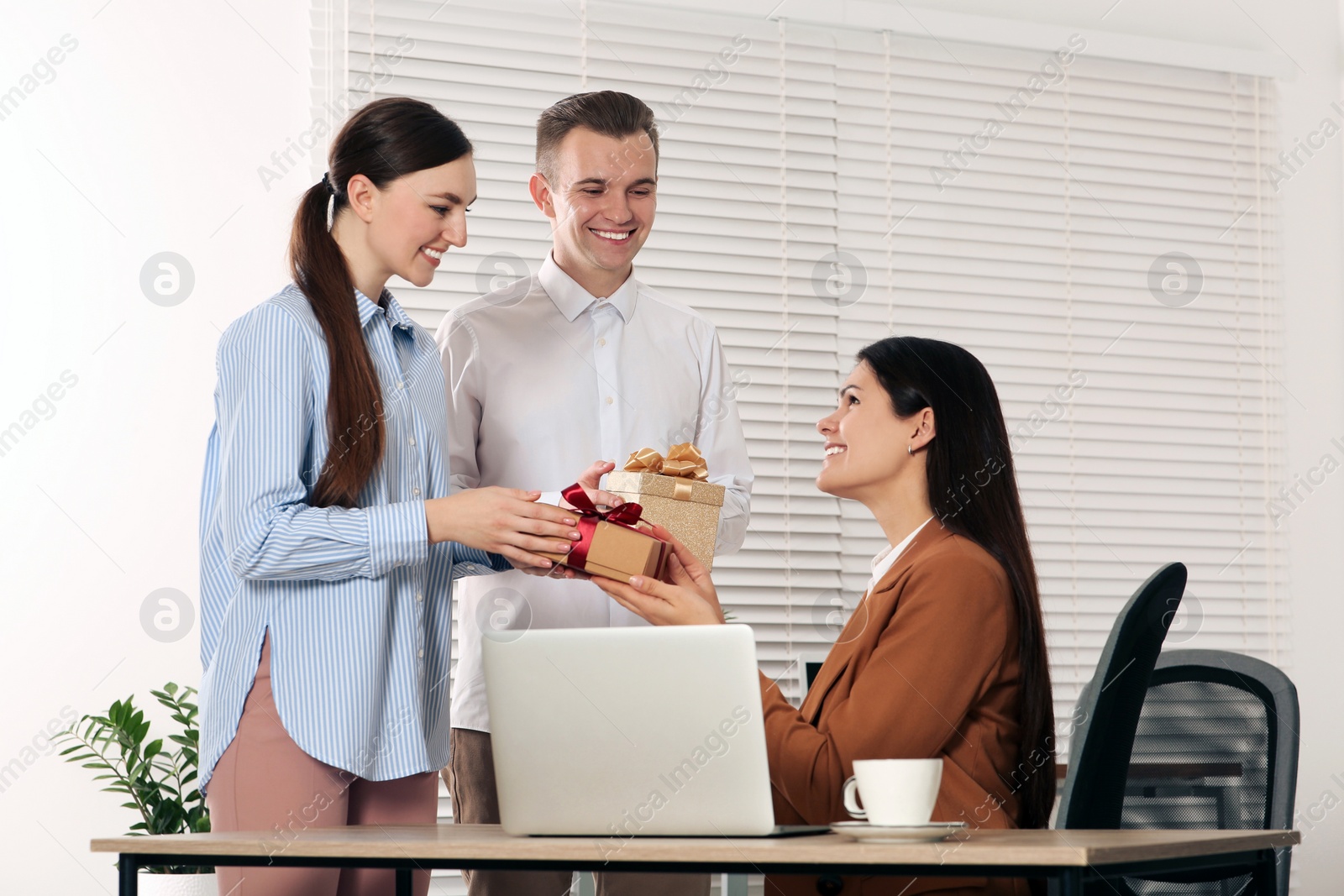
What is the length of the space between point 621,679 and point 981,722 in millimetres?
599

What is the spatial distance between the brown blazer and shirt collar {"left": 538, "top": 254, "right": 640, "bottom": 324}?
1037 mm

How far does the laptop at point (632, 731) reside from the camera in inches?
44.5

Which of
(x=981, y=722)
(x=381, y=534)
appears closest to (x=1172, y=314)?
(x=981, y=722)

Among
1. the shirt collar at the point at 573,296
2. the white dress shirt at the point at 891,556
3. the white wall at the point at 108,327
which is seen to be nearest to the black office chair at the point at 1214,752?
the white dress shirt at the point at 891,556

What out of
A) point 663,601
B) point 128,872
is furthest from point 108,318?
point 128,872

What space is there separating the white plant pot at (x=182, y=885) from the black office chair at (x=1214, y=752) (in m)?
1.86

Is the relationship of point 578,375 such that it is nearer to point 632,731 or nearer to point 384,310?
point 384,310

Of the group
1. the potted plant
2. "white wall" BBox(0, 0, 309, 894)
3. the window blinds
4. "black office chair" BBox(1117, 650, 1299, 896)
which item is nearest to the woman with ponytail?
"black office chair" BBox(1117, 650, 1299, 896)

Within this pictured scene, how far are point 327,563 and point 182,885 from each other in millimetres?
1516

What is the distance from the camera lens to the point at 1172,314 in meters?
4.40

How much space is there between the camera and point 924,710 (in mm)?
1498

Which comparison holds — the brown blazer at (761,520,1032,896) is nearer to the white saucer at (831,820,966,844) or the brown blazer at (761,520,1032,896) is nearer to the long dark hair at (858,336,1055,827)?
the long dark hair at (858,336,1055,827)

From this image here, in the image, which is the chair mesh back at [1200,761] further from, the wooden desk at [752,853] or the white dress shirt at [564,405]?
the white dress shirt at [564,405]

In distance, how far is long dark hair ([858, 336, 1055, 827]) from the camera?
1563 mm
